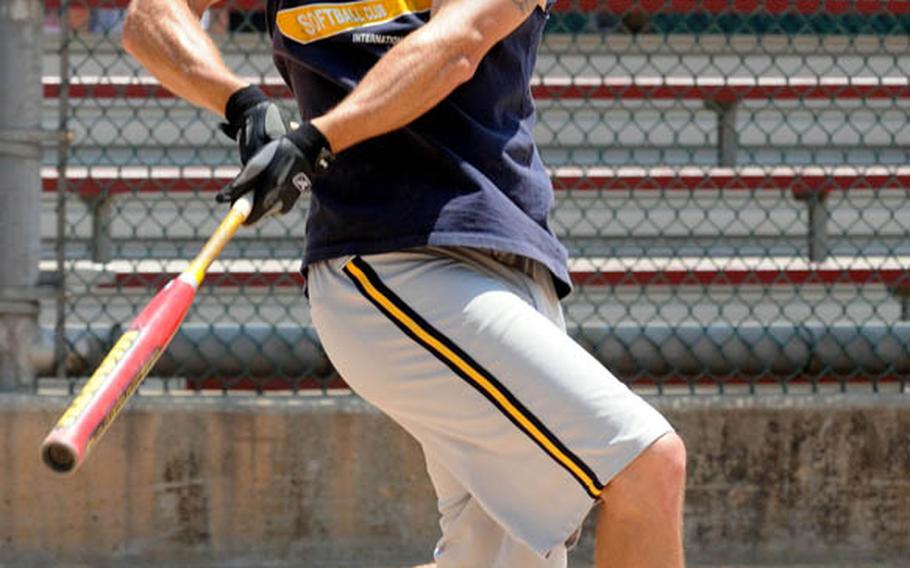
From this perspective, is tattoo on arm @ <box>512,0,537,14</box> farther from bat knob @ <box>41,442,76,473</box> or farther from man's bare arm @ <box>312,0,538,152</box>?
bat knob @ <box>41,442,76,473</box>

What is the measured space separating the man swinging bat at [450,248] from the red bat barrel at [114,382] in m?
0.20

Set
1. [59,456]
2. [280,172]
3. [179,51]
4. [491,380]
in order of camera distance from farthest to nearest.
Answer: [179,51]
[491,380]
[280,172]
[59,456]

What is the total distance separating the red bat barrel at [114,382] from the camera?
191cm

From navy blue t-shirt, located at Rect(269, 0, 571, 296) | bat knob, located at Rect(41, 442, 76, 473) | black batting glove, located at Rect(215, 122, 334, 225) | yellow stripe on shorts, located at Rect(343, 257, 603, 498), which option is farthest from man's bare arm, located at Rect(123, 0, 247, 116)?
bat knob, located at Rect(41, 442, 76, 473)

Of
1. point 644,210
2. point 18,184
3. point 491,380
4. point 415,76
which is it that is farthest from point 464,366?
point 644,210

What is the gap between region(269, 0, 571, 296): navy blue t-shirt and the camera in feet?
8.36

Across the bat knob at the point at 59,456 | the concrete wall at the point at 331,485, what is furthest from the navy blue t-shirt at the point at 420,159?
the concrete wall at the point at 331,485

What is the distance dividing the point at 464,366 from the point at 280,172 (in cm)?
42

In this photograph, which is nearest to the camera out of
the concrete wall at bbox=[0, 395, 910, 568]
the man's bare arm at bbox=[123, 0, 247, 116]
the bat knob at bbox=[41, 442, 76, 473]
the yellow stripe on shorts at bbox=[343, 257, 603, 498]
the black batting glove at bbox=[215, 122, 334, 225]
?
the bat knob at bbox=[41, 442, 76, 473]

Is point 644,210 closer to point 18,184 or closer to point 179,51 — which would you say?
point 18,184

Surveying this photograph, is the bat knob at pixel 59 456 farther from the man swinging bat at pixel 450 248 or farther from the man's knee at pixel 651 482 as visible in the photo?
the man's knee at pixel 651 482

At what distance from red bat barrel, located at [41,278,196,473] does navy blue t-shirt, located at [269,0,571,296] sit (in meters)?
0.39

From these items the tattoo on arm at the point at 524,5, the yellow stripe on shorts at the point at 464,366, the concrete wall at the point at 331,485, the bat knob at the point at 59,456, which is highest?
the tattoo on arm at the point at 524,5

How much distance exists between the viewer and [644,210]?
556cm
